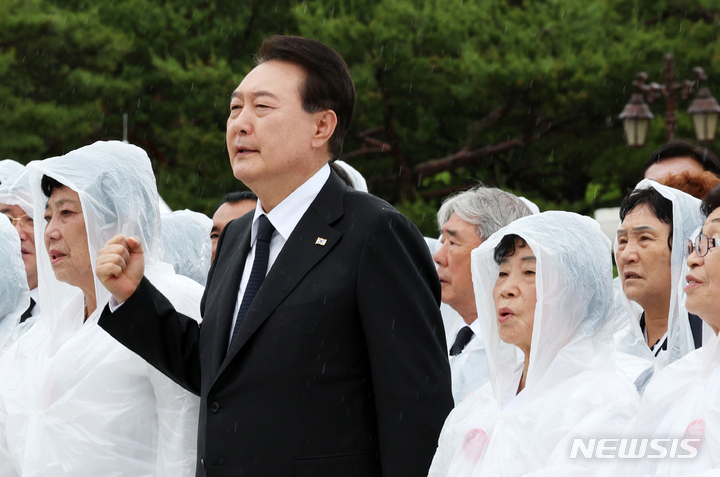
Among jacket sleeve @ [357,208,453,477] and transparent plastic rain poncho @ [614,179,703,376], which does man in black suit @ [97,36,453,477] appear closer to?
jacket sleeve @ [357,208,453,477]

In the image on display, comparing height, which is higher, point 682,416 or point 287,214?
point 287,214

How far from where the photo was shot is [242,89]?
285 cm

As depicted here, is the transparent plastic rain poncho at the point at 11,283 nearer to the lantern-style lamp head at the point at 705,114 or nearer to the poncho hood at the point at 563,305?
the poncho hood at the point at 563,305

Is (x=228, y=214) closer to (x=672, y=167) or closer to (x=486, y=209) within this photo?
(x=486, y=209)

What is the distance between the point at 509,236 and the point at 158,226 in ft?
4.01

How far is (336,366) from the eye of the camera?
260 centimetres

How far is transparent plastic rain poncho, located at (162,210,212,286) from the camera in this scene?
5426 millimetres

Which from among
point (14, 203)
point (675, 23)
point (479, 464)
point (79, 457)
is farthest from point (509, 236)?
point (675, 23)

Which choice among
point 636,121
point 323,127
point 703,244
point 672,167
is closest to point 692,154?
point 672,167

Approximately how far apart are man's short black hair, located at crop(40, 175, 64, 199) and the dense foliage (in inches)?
425

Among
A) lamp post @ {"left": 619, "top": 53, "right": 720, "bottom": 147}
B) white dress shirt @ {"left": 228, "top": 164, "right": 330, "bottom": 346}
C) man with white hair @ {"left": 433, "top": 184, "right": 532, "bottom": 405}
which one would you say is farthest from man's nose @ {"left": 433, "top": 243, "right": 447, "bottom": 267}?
lamp post @ {"left": 619, "top": 53, "right": 720, "bottom": 147}

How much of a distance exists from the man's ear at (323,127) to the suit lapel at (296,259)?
17cm

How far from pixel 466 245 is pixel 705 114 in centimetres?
772

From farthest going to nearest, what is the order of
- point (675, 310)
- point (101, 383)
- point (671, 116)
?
point (671, 116), point (675, 310), point (101, 383)
